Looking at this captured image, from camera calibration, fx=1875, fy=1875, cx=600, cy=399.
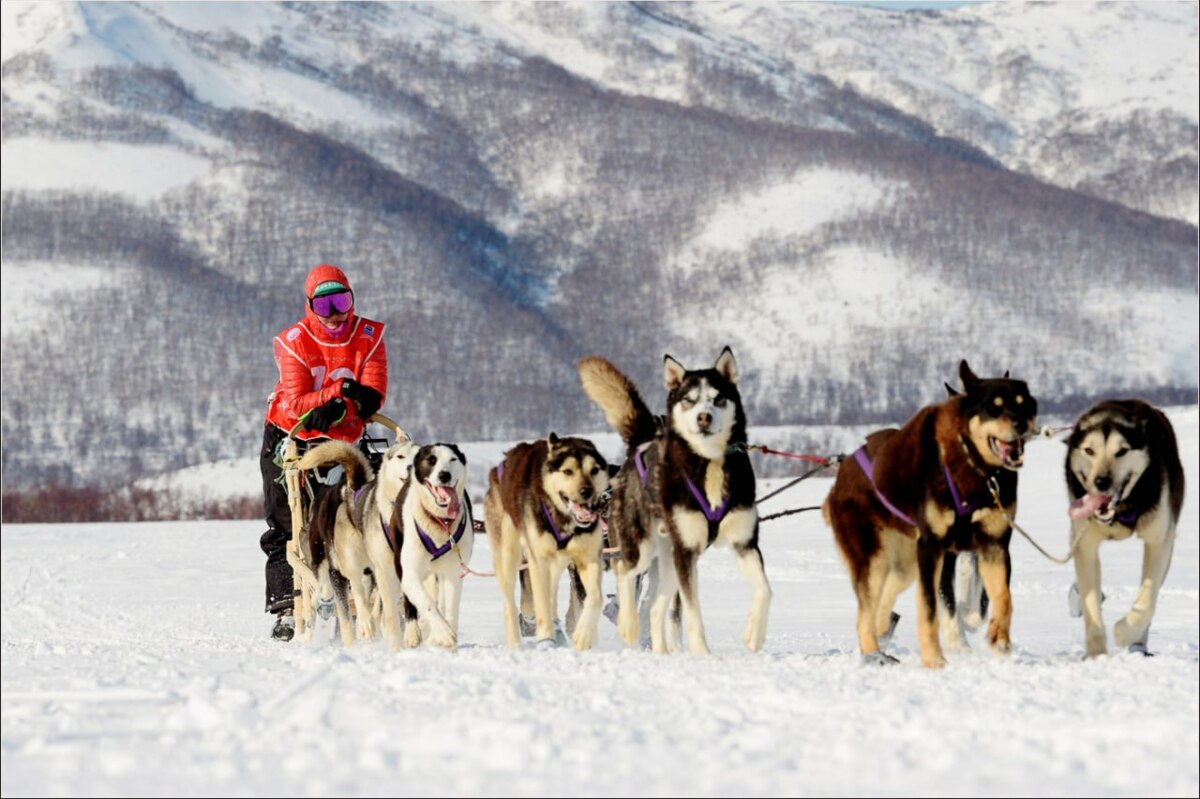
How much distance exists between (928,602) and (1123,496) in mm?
714

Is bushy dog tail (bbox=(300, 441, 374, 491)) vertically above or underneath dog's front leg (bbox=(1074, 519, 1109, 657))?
above

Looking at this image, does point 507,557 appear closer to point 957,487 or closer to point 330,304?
point 330,304

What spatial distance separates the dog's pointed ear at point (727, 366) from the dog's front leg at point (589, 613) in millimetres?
1074

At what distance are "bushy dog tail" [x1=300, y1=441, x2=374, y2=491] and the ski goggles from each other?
0.57 metres

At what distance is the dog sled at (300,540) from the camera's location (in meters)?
8.48

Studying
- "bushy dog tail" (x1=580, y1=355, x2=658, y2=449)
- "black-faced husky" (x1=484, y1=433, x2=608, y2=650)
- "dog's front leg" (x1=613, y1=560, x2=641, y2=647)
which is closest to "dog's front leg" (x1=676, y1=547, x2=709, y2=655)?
"dog's front leg" (x1=613, y1=560, x2=641, y2=647)

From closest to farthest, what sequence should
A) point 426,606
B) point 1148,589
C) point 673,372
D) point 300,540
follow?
1. point 1148,589
2. point 673,372
3. point 426,606
4. point 300,540

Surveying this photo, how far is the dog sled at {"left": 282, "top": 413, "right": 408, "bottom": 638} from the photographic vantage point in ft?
27.8

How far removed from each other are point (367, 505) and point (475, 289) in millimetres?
133524

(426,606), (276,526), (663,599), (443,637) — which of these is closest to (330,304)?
(276,526)

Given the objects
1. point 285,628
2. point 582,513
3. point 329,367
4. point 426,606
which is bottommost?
point 285,628

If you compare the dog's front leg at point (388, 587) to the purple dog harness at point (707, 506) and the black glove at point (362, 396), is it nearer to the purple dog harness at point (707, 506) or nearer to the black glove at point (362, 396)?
the black glove at point (362, 396)

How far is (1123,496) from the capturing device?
5.87 meters

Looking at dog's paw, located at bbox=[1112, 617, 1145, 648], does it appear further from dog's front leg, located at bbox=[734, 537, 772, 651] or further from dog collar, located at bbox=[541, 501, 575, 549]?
dog collar, located at bbox=[541, 501, 575, 549]
